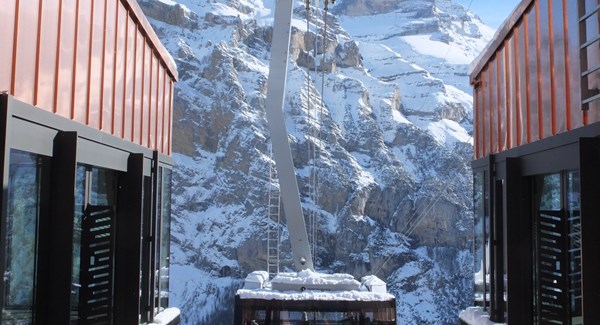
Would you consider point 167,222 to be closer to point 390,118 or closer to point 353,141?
point 353,141

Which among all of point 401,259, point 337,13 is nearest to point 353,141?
point 401,259

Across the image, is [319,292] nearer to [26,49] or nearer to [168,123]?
[168,123]

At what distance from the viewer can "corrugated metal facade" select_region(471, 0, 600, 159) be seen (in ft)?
14.1

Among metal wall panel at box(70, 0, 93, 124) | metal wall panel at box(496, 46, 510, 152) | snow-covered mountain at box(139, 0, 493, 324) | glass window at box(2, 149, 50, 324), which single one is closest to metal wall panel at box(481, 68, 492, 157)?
metal wall panel at box(496, 46, 510, 152)

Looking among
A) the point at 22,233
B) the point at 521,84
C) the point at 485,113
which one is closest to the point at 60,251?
the point at 22,233

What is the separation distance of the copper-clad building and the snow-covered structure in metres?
3.15

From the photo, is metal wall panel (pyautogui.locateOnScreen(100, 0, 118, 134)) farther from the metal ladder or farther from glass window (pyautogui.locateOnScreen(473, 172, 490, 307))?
the metal ladder

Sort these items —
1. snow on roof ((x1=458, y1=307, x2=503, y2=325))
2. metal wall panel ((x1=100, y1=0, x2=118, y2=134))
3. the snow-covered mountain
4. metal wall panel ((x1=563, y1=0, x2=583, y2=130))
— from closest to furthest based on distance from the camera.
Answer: metal wall panel ((x1=563, y1=0, x2=583, y2=130)), metal wall panel ((x1=100, y1=0, x2=118, y2=134)), snow on roof ((x1=458, y1=307, x2=503, y2=325)), the snow-covered mountain

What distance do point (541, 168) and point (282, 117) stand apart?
505cm

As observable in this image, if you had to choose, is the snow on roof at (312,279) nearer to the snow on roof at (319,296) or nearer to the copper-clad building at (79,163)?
the snow on roof at (319,296)

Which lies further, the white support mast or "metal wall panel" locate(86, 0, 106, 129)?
the white support mast

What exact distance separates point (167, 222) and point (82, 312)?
3.32 metres

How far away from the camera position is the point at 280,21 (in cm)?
987

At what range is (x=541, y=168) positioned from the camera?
17.4 feet
